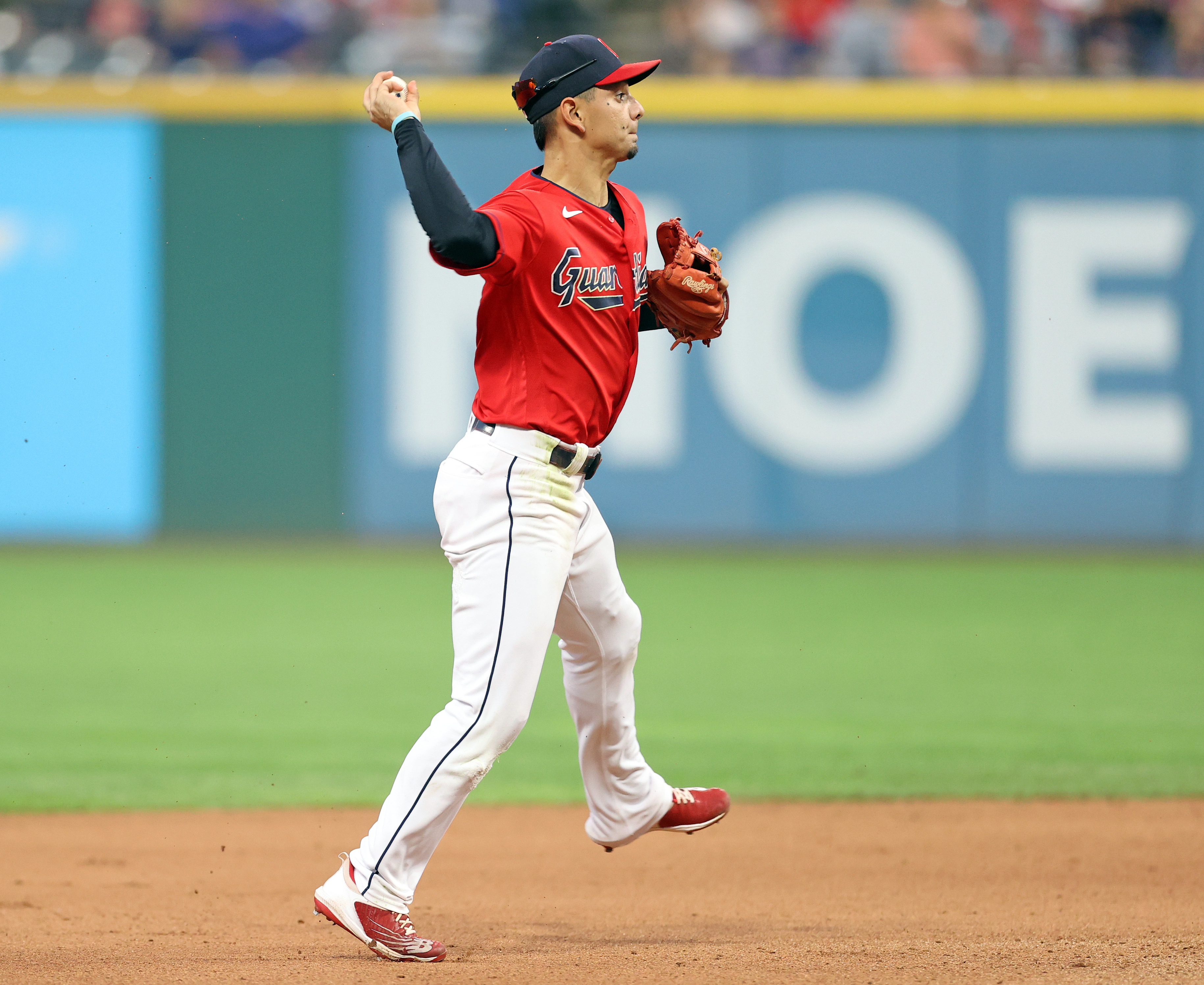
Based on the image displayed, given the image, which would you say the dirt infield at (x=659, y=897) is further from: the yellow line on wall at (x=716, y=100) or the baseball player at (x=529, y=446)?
the yellow line on wall at (x=716, y=100)

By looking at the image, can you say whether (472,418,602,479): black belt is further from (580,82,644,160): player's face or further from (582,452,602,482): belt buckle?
(580,82,644,160): player's face

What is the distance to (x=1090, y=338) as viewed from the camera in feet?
40.0

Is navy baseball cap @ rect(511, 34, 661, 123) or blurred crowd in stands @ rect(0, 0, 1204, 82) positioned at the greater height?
blurred crowd in stands @ rect(0, 0, 1204, 82)

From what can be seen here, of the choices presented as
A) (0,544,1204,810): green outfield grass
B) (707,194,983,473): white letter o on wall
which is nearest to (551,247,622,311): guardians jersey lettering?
(0,544,1204,810): green outfield grass

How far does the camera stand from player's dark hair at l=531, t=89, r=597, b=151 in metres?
3.80

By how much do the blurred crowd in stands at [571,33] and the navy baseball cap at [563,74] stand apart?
870cm

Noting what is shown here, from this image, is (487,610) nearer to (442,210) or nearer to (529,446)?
(529,446)

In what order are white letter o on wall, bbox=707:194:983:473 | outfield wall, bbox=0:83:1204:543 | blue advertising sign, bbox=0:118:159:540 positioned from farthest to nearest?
1. white letter o on wall, bbox=707:194:983:473
2. outfield wall, bbox=0:83:1204:543
3. blue advertising sign, bbox=0:118:159:540

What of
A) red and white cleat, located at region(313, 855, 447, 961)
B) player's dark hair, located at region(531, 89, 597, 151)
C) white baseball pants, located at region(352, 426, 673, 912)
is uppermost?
player's dark hair, located at region(531, 89, 597, 151)

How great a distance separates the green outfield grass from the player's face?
2686 millimetres

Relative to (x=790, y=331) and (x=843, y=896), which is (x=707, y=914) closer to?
(x=843, y=896)

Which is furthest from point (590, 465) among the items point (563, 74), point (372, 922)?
point (372, 922)

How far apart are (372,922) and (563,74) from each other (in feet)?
6.49

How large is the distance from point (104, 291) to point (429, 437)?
271 centimetres
